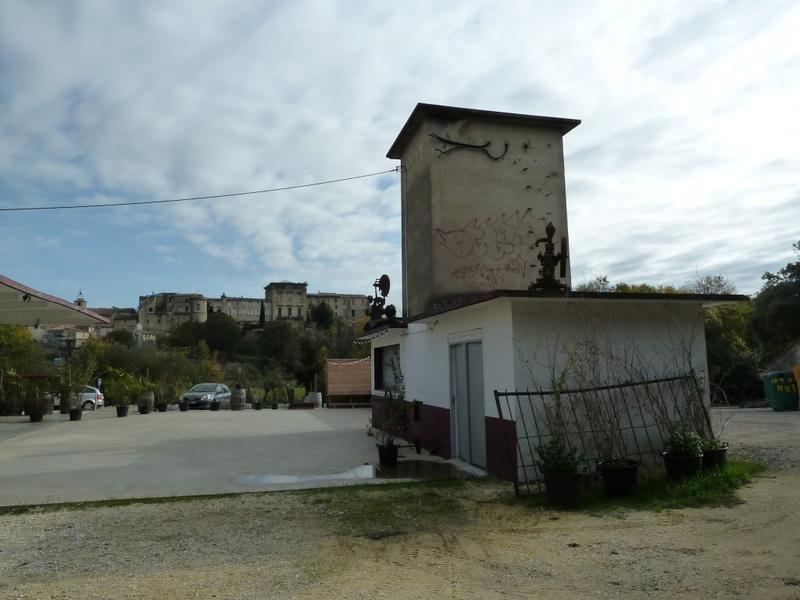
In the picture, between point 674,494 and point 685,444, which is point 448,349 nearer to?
point 685,444

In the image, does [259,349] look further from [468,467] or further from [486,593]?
[486,593]

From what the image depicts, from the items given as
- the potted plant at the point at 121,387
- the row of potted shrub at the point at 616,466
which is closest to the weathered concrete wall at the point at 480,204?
the row of potted shrub at the point at 616,466

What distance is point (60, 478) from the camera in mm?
8680

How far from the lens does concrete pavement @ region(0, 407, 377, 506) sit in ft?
26.3

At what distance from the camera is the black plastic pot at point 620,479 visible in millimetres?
6359

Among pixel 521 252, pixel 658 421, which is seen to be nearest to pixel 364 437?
pixel 521 252

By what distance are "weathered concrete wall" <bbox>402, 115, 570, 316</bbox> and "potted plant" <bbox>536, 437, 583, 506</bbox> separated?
5418 millimetres

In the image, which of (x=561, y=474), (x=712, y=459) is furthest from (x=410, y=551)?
(x=712, y=459)

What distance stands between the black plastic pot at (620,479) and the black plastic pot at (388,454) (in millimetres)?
3848

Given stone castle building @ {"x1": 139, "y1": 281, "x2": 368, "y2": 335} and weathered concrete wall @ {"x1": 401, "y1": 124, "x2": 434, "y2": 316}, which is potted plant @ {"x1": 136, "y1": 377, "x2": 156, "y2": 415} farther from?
stone castle building @ {"x1": 139, "y1": 281, "x2": 368, "y2": 335}

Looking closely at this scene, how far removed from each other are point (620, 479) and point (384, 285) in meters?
9.12

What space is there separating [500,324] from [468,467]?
256 cm

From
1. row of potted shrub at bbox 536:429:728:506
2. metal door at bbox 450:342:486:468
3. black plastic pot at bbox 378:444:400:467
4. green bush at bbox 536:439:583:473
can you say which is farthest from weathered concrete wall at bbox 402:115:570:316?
row of potted shrub at bbox 536:429:728:506

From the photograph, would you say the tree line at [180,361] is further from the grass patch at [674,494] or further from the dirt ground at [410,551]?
the grass patch at [674,494]
